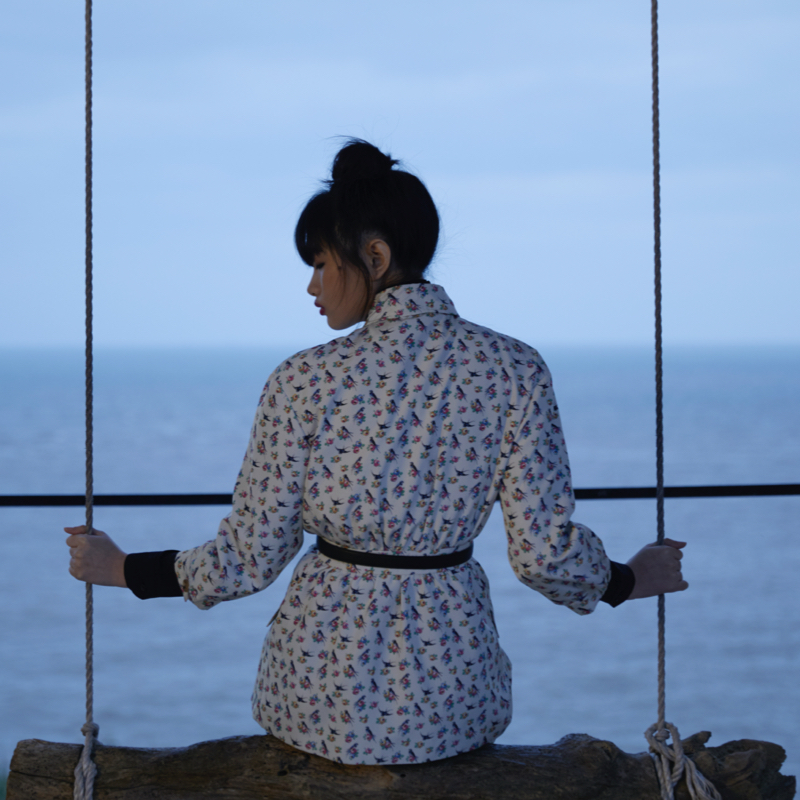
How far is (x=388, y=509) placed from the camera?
97cm

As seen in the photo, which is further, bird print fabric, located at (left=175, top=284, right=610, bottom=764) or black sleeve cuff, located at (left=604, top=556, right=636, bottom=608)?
black sleeve cuff, located at (left=604, top=556, right=636, bottom=608)

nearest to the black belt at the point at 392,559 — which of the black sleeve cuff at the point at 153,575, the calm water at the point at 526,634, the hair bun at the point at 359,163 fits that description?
the black sleeve cuff at the point at 153,575

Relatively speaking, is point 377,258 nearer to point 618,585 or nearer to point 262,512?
point 262,512

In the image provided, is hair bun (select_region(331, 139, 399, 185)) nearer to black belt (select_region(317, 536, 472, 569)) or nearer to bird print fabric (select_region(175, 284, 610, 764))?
bird print fabric (select_region(175, 284, 610, 764))

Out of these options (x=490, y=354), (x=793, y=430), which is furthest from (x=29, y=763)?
(x=793, y=430)

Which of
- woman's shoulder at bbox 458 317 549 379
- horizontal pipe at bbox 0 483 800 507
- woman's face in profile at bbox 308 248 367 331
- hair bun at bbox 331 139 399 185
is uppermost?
hair bun at bbox 331 139 399 185

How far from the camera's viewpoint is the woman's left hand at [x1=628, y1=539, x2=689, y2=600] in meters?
1.12

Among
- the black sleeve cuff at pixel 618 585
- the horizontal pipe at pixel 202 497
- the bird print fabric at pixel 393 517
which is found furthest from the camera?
the horizontal pipe at pixel 202 497

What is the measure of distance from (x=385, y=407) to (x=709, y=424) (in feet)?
49.5

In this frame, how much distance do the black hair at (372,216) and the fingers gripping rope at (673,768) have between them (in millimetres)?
597

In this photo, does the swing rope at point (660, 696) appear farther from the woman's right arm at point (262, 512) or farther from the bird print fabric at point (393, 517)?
the woman's right arm at point (262, 512)

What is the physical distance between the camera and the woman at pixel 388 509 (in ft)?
3.20

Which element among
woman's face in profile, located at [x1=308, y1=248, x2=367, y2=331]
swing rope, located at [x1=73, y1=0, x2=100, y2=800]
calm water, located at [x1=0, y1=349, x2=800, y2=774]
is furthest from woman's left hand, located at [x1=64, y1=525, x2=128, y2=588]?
calm water, located at [x1=0, y1=349, x2=800, y2=774]

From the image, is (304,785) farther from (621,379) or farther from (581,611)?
(621,379)
